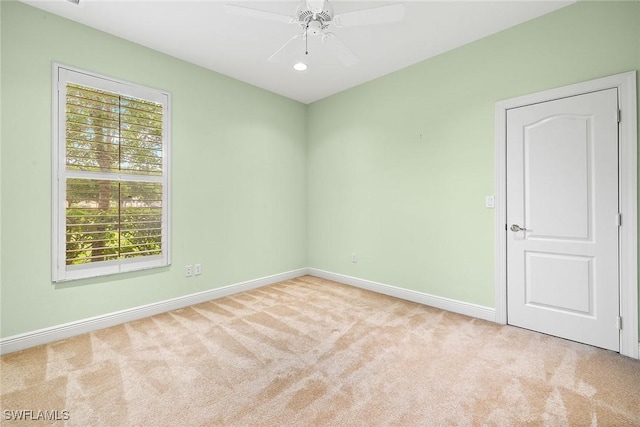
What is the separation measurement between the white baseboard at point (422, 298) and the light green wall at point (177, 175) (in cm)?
91

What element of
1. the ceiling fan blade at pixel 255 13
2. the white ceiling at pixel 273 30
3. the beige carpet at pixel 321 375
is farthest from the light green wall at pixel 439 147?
the ceiling fan blade at pixel 255 13

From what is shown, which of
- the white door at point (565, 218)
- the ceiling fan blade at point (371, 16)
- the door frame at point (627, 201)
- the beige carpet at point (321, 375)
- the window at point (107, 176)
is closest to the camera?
the beige carpet at point (321, 375)

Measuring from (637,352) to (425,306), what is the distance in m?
1.65

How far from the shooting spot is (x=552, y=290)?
254cm

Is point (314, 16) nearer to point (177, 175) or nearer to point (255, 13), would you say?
point (255, 13)

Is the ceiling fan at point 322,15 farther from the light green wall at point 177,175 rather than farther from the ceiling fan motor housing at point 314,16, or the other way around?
the light green wall at point 177,175

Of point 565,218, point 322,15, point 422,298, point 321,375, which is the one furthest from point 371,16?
point 422,298

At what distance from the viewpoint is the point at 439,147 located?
3.22 meters

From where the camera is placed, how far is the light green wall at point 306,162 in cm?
232

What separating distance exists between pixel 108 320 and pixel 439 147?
391 cm

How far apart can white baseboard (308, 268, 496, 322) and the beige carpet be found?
137 millimetres

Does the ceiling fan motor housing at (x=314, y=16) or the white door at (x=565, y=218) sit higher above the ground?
the ceiling fan motor housing at (x=314, y=16)

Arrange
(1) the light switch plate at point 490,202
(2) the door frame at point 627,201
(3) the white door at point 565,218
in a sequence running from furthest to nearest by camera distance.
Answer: (1) the light switch plate at point 490,202
(3) the white door at point 565,218
(2) the door frame at point 627,201

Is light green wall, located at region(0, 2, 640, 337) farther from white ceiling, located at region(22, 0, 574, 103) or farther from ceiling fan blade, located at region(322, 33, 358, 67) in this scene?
ceiling fan blade, located at region(322, 33, 358, 67)
